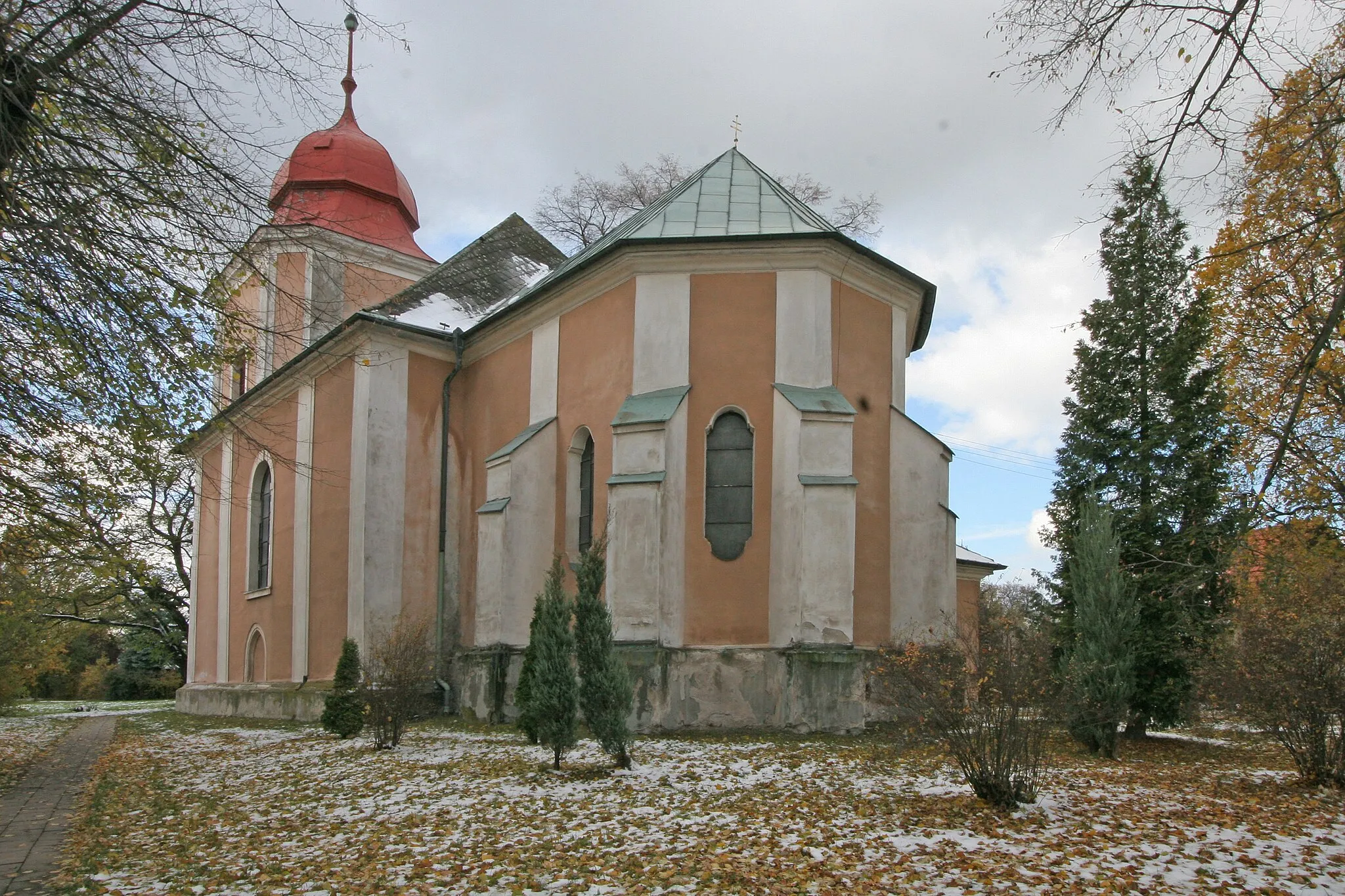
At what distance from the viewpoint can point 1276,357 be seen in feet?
40.1

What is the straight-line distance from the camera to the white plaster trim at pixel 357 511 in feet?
58.0

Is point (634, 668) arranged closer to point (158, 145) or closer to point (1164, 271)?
point (158, 145)

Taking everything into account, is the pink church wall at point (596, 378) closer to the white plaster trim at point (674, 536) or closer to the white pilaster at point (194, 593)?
the white plaster trim at point (674, 536)

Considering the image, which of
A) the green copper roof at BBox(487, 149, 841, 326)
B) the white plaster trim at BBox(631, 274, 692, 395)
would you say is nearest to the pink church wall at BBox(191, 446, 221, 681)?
the green copper roof at BBox(487, 149, 841, 326)

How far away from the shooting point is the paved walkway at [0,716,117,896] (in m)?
6.55

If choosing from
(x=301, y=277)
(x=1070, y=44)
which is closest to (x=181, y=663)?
(x=301, y=277)

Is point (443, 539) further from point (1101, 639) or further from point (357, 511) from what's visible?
point (1101, 639)

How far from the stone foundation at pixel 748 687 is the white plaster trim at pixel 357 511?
6.65 metres

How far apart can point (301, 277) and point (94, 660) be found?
33507mm

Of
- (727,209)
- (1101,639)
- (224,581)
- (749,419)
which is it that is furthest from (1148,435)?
(224,581)

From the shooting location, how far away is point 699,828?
7.09 m

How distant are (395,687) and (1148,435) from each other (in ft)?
39.7

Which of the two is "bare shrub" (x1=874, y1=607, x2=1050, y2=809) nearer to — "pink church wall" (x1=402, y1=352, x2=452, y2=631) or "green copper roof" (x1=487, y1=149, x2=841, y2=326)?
"green copper roof" (x1=487, y1=149, x2=841, y2=326)

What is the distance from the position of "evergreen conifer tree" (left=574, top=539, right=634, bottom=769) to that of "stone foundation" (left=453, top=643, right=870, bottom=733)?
3464 millimetres
